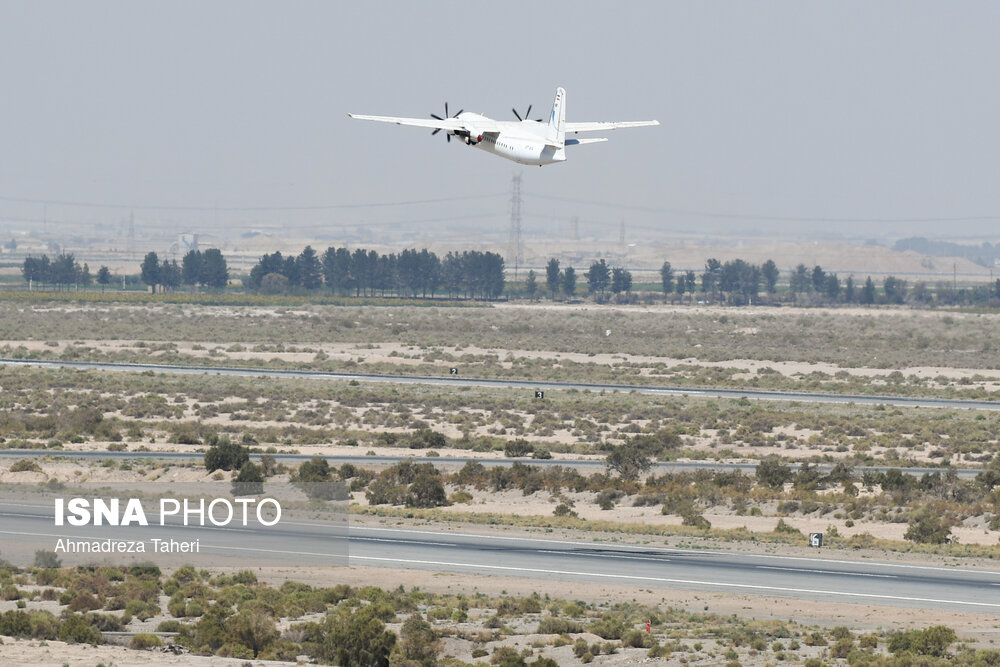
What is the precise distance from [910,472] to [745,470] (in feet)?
24.5

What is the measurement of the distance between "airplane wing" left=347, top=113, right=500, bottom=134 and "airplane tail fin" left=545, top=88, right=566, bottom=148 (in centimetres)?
332

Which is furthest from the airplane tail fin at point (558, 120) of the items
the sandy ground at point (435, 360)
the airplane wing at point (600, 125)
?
the sandy ground at point (435, 360)

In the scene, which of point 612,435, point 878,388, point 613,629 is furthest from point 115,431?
point 878,388

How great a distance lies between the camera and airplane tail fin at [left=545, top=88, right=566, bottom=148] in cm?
6511

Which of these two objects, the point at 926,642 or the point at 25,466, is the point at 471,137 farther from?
the point at 926,642

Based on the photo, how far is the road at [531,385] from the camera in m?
94.8

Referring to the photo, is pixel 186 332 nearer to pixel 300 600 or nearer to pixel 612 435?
pixel 612 435

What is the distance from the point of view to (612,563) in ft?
140

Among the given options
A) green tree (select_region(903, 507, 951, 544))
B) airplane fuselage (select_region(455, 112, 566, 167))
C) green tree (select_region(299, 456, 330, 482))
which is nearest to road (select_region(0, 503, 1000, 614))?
green tree (select_region(903, 507, 951, 544))

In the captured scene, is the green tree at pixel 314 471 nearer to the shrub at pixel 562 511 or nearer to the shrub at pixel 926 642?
the shrub at pixel 562 511

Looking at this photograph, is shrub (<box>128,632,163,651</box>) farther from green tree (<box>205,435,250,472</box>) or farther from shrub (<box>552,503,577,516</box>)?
green tree (<box>205,435,250,472</box>)

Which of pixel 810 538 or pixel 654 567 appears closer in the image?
pixel 654 567

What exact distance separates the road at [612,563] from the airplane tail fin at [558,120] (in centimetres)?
2416

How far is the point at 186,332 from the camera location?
158875 mm
